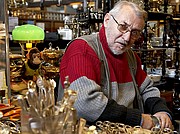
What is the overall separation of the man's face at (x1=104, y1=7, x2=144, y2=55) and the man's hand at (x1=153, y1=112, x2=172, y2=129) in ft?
1.26

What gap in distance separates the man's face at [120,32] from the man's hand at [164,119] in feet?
1.26

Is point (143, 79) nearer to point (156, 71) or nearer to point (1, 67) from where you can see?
point (1, 67)

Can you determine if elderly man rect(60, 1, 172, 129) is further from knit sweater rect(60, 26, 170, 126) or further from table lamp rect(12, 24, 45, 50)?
table lamp rect(12, 24, 45, 50)

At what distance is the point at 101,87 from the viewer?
1.54 m

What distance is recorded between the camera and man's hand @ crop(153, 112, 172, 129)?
1.50 m

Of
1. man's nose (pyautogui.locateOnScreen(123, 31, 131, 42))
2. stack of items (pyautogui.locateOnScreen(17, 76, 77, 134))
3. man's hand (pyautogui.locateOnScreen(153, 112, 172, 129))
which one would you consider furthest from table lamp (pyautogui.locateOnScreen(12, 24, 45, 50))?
stack of items (pyautogui.locateOnScreen(17, 76, 77, 134))

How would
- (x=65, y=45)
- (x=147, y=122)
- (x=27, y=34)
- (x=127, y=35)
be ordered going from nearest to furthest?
1. (x=147, y=122)
2. (x=127, y=35)
3. (x=27, y=34)
4. (x=65, y=45)

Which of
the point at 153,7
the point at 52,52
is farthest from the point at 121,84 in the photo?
the point at 153,7

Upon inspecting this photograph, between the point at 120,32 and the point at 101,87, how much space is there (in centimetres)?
30

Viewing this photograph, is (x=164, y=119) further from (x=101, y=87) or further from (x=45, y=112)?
(x=45, y=112)

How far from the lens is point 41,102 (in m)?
0.77

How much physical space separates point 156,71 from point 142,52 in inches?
19.8

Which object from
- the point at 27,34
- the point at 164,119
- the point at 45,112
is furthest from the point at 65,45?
the point at 45,112

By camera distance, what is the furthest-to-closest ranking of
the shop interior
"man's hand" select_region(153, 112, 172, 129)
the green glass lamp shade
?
the green glass lamp shade
the shop interior
"man's hand" select_region(153, 112, 172, 129)
